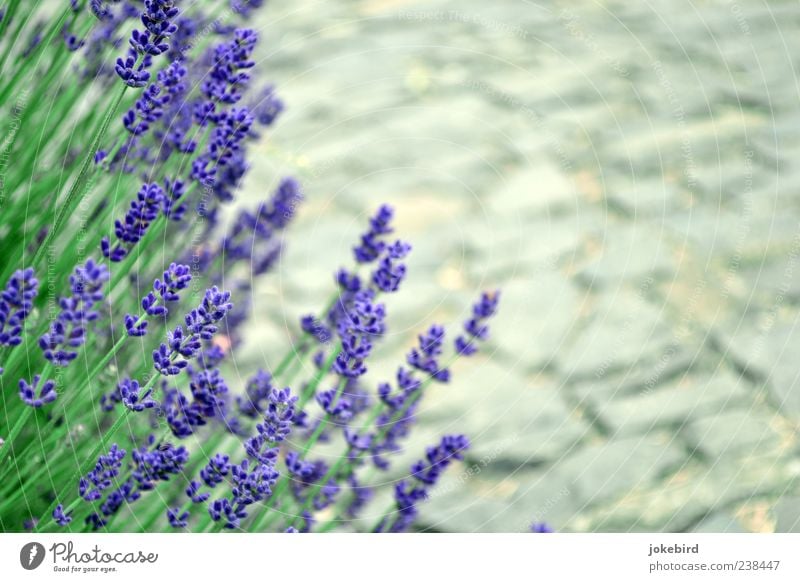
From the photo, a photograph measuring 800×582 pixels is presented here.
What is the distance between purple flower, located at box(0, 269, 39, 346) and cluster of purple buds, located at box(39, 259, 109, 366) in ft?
0.05

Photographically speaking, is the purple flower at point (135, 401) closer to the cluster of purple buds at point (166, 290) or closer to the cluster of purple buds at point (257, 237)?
the cluster of purple buds at point (166, 290)

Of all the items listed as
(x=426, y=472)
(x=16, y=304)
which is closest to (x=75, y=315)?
(x=16, y=304)

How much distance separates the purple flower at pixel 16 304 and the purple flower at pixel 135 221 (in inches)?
1.8

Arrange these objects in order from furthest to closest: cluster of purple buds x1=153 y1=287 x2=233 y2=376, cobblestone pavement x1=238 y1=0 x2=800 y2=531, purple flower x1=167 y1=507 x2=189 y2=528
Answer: cobblestone pavement x1=238 y1=0 x2=800 y2=531, purple flower x1=167 y1=507 x2=189 y2=528, cluster of purple buds x1=153 y1=287 x2=233 y2=376

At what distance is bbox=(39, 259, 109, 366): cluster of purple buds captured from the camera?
0.43m

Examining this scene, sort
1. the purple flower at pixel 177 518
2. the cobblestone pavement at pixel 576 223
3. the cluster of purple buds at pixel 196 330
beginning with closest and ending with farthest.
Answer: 1. the cluster of purple buds at pixel 196 330
2. the purple flower at pixel 177 518
3. the cobblestone pavement at pixel 576 223

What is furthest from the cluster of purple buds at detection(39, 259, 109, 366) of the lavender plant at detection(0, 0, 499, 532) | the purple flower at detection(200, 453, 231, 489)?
the purple flower at detection(200, 453, 231, 489)

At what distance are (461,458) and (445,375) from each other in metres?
0.20

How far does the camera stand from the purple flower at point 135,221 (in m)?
0.48

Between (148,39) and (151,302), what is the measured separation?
15cm

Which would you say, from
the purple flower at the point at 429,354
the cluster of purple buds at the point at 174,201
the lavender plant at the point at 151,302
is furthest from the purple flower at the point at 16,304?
the purple flower at the point at 429,354

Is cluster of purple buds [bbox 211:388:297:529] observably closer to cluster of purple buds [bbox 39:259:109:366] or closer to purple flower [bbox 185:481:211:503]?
purple flower [bbox 185:481:211:503]

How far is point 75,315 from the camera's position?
0.44 m

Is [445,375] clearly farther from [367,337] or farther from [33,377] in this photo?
[33,377]
